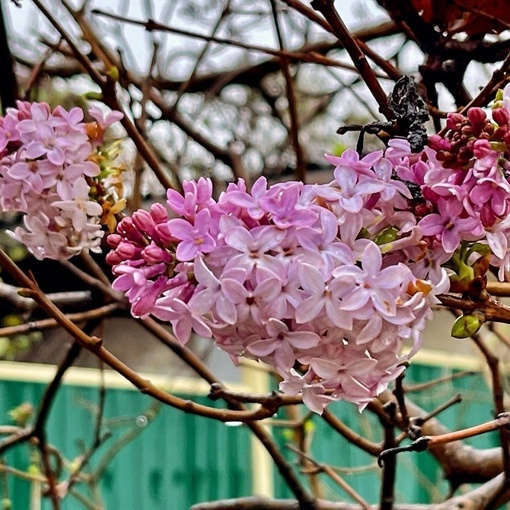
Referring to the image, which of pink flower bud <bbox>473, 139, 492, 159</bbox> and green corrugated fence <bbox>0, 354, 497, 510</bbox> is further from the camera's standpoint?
green corrugated fence <bbox>0, 354, 497, 510</bbox>

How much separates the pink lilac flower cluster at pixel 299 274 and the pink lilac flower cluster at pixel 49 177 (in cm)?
20

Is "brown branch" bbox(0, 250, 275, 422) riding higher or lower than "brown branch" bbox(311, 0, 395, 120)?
lower

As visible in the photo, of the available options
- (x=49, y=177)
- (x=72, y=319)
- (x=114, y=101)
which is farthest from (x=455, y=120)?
(x=72, y=319)

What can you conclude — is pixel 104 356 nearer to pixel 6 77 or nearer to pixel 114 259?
pixel 114 259

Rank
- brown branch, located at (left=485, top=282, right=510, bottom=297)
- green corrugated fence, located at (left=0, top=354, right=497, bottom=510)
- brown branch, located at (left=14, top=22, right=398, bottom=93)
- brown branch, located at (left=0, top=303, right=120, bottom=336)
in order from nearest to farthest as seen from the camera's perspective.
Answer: brown branch, located at (left=485, top=282, right=510, bottom=297) → brown branch, located at (left=0, top=303, right=120, bottom=336) → brown branch, located at (left=14, top=22, right=398, bottom=93) → green corrugated fence, located at (left=0, top=354, right=497, bottom=510)

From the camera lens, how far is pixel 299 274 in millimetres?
426

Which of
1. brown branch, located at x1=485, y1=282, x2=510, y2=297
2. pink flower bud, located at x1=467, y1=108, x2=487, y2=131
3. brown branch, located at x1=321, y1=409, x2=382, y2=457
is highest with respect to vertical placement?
pink flower bud, located at x1=467, y1=108, x2=487, y2=131

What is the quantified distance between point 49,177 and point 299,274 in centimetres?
30

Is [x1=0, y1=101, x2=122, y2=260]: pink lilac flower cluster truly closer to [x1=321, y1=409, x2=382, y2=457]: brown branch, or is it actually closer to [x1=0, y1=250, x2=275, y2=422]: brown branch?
[x1=0, y1=250, x2=275, y2=422]: brown branch

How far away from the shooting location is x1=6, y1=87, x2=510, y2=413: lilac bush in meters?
0.43

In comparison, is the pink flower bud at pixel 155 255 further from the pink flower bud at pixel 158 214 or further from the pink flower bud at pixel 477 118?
the pink flower bud at pixel 477 118

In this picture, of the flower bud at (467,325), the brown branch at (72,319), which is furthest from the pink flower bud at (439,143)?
the brown branch at (72,319)

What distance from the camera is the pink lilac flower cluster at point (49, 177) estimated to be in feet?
2.13

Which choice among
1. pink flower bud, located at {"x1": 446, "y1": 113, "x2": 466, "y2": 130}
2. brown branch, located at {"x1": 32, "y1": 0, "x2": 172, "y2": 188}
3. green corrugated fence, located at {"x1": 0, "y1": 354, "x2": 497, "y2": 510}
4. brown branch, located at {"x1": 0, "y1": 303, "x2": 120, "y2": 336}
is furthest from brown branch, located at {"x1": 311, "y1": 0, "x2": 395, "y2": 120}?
green corrugated fence, located at {"x1": 0, "y1": 354, "x2": 497, "y2": 510}
